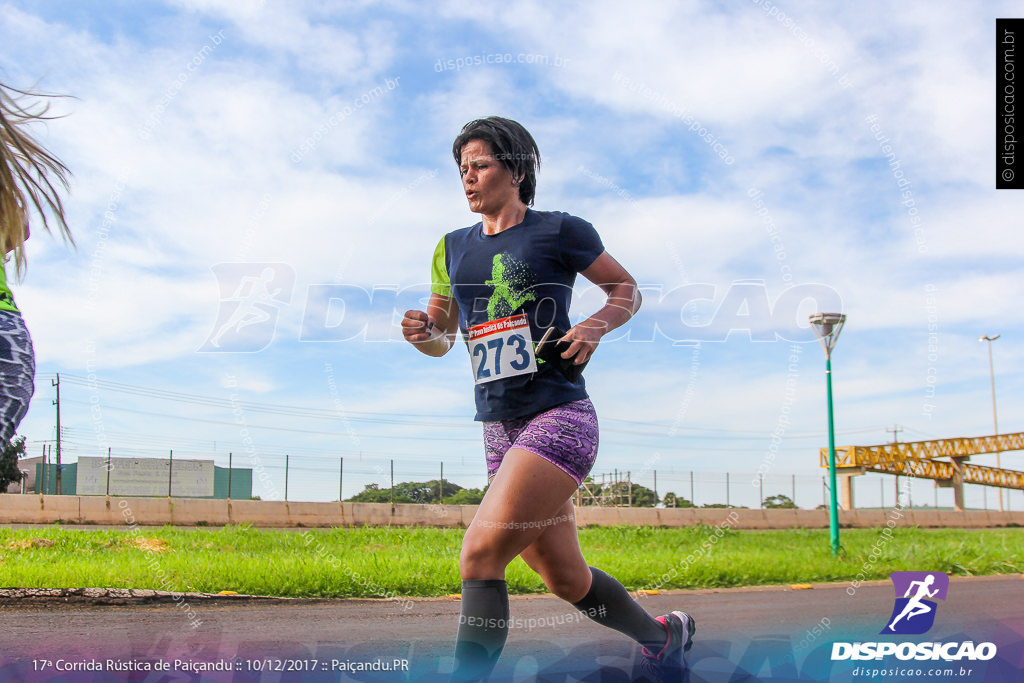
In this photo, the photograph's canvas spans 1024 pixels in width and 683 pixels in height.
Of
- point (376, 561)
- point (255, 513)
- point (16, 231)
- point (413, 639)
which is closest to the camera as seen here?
point (16, 231)

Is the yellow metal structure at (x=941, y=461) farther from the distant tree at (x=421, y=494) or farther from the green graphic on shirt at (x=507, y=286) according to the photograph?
the green graphic on shirt at (x=507, y=286)

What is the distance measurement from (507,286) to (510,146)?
55cm

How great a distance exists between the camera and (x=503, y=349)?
2.65 metres

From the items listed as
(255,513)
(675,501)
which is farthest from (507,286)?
(675,501)

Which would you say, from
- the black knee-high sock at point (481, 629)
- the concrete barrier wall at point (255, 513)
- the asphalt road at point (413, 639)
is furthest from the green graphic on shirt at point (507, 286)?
the concrete barrier wall at point (255, 513)

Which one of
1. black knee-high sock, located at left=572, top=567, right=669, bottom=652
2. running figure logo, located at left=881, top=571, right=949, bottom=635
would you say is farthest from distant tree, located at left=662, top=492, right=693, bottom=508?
black knee-high sock, located at left=572, top=567, right=669, bottom=652

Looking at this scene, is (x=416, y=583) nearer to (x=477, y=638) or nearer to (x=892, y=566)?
(x=477, y=638)

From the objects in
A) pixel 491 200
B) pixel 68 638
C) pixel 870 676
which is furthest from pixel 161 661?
pixel 870 676

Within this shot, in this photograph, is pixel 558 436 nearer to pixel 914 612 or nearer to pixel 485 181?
pixel 485 181

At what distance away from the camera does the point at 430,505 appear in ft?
54.7

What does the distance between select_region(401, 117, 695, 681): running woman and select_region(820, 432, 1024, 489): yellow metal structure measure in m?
20.9

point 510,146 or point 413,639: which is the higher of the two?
point 510,146

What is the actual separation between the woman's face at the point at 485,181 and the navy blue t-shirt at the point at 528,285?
0.37ft

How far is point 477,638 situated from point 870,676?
214 cm
